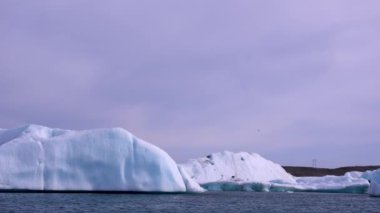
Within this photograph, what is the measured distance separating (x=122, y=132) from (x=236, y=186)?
27.1 m

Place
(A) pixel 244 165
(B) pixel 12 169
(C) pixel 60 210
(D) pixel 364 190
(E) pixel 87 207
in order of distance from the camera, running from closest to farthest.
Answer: (C) pixel 60 210
(E) pixel 87 207
(B) pixel 12 169
(D) pixel 364 190
(A) pixel 244 165

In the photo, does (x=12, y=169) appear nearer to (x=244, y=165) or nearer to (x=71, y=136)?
(x=71, y=136)

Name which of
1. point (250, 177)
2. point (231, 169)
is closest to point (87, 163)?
point (231, 169)

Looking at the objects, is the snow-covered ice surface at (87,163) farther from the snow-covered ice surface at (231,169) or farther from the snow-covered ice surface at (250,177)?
the snow-covered ice surface at (231,169)

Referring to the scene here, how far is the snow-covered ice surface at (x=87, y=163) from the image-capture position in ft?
91.4

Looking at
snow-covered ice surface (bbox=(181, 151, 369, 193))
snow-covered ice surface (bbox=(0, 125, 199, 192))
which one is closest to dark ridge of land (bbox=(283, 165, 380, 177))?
snow-covered ice surface (bbox=(181, 151, 369, 193))

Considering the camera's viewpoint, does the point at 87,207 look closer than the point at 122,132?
Yes

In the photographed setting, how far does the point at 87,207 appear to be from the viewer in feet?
67.1

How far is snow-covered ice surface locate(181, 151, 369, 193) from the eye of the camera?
52912 millimetres

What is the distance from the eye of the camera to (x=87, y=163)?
94.6ft

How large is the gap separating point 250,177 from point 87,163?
33991 millimetres

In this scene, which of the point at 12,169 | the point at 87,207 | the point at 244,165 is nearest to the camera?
the point at 87,207

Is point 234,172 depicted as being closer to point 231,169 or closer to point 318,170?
point 231,169

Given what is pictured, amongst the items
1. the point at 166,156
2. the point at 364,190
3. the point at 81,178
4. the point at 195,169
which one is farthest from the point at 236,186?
the point at 81,178
